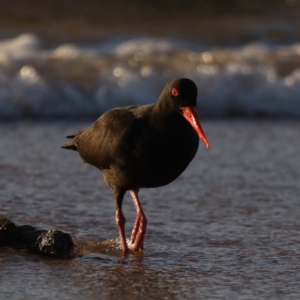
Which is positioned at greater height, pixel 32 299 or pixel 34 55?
pixel 34 55

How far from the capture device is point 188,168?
22.1 ft

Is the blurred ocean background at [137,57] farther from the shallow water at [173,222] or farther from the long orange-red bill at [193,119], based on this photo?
the long orange-red bill at [193,119]

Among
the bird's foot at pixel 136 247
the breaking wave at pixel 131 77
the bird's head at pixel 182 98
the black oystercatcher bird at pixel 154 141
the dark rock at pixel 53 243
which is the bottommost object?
the bird's foot at pixel 136 247

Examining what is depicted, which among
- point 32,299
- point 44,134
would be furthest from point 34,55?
point 32,299

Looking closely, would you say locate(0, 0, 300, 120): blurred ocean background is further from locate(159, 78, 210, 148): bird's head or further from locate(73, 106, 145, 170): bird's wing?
locate(159, 78, 210, 148): bird's head

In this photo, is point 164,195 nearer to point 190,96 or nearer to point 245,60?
point 190,96

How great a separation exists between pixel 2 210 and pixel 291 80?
19.9ft

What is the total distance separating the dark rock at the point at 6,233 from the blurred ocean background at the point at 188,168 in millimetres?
136

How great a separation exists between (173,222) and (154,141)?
0.90 m

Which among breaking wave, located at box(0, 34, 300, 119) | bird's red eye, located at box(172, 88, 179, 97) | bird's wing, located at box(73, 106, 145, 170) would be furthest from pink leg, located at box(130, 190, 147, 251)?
breaking wave, located at box(0, 34, 300, 119)

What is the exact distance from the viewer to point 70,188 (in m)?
6.05

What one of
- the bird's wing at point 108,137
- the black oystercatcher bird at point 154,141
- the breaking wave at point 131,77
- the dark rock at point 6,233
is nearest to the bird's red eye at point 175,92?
the black oystercatcher bird at point 154,141

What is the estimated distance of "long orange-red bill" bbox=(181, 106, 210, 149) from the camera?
4410 mm

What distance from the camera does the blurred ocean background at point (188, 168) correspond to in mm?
4152
